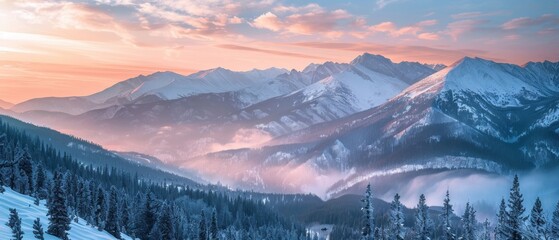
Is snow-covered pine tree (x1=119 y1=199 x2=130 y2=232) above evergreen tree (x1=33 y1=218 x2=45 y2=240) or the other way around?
the other way around

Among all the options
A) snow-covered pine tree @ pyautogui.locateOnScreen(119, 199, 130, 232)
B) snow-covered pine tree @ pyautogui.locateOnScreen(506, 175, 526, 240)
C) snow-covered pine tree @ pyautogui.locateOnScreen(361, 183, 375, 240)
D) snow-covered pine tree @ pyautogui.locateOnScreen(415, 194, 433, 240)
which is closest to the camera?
snow-covered pine tree @ pyautogui.locateOnScreen(506, 175, 526, 240)

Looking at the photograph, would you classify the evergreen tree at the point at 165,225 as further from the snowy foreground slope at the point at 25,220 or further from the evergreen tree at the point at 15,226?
the evergreen tree at the point at 15,226

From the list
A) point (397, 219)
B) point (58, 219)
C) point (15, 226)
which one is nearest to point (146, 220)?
point (397, 219)

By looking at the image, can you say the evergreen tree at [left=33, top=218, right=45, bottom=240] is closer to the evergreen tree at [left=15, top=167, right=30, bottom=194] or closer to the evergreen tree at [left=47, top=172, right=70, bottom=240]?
the evergreen tree at [left=47, top=172, right=70, bottom=240]

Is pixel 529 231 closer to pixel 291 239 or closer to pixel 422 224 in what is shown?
pixel 422 224

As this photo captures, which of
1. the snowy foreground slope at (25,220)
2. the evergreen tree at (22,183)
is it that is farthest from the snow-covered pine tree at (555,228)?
the evergreen tree at (22,183)

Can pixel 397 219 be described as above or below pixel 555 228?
below

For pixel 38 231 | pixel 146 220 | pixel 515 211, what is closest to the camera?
pixel 38 231

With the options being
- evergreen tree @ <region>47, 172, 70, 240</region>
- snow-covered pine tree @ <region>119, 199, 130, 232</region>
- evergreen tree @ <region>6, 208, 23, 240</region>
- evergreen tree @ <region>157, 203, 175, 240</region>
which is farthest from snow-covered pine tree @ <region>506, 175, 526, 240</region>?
snow-covered pine tree @ <region>119, 199, 130, 232</region>

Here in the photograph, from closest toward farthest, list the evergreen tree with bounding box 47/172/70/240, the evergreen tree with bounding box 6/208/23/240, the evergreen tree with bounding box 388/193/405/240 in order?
the evergreen tree with bounding box 6/208/23/240, the evergreen tree with bounding box 47/172/70/240, the evergreen tree with bounding box 388/193/405/240

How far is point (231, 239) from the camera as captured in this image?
140500mm

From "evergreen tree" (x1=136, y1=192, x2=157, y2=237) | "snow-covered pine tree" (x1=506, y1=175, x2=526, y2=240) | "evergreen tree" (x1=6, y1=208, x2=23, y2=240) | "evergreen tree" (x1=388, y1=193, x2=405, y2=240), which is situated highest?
"evergreen tree" (x1=6, y1=208, x2=23, y2=240)

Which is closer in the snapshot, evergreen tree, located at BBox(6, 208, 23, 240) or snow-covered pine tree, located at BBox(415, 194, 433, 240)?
evergreen tree, located at BBox(6, 208, 23, 240)

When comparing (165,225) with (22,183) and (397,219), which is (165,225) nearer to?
(22,183)
